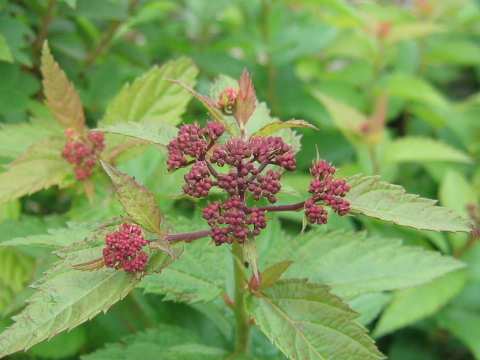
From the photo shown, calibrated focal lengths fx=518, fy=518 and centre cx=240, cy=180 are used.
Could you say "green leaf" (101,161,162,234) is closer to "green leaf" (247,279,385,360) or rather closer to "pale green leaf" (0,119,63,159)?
"green leaf" (247,279,385,360)

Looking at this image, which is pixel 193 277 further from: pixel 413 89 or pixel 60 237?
pixel 413 89

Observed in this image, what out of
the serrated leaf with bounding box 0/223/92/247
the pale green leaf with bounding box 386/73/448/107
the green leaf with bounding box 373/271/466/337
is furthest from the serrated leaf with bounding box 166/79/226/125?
the pale green leaf with bounding box 386/73/448/107

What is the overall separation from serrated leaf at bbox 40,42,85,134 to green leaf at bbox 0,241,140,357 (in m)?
0.54

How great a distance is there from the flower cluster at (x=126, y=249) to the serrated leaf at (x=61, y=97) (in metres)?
0.60

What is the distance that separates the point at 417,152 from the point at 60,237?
1.56m

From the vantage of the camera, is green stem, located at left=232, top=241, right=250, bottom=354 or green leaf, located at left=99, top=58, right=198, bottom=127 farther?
green leaf, located at left=99, top=58, right=198, bottom=127

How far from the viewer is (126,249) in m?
0.96

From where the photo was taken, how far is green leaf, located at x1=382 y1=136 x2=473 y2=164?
7.19 ft

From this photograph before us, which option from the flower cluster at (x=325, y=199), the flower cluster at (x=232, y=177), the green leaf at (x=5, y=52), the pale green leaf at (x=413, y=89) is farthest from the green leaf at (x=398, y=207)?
the pale green leaf at (x=413, y=89)

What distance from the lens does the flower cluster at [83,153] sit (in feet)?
4.73

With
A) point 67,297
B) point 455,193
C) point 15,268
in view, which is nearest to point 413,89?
point 455,193

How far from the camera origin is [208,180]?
101 centimetres

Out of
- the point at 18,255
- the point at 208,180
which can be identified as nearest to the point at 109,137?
the point at 18,255

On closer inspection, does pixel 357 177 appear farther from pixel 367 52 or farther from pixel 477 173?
pixel 367 52
